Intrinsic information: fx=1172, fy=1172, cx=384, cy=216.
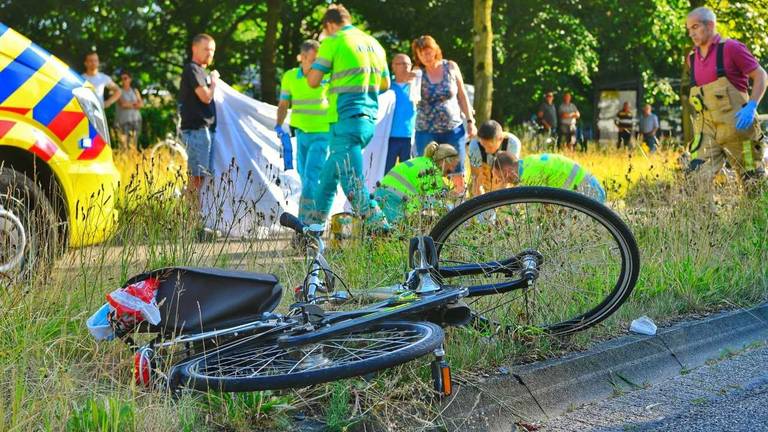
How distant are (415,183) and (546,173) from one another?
105 cm

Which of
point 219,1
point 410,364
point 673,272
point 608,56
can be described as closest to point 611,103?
point 608,56

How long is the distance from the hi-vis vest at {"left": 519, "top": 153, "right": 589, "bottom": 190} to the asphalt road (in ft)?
7.83

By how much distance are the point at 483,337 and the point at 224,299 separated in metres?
1.17

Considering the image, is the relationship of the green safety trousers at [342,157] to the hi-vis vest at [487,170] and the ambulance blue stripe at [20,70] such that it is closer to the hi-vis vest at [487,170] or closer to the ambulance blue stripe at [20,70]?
the hi-vis vest at [487,170]

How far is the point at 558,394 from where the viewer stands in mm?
4730

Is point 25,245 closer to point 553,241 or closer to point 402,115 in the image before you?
point 553,241

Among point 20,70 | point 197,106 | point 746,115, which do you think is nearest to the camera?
point 20,70

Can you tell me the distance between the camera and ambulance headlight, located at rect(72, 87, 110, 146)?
23.1 feet

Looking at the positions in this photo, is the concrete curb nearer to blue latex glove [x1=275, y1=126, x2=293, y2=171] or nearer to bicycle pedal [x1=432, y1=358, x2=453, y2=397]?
bicycle pedal [x1=432, y1=358, x2=453, y2=397]

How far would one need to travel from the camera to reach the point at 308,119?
9812 mm

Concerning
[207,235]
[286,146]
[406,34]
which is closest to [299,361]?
[207,235]

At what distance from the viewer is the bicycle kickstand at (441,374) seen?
13.6ft

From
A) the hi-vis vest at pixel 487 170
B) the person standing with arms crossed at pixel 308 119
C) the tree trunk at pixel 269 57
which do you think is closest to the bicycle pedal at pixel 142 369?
the hi-vis vest at pixel 487 170

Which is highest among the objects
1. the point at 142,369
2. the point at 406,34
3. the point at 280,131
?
the point at 406,34
